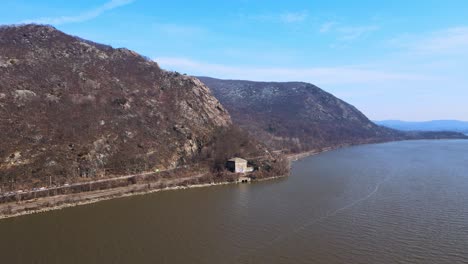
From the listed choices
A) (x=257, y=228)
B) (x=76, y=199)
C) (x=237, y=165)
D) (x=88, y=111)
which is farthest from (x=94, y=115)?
(x=257, y=228)

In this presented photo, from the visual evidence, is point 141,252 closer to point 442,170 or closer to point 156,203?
point 156,203

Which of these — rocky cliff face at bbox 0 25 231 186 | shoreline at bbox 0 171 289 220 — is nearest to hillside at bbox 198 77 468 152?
rocky cliff face at bbox 0 25 231 186

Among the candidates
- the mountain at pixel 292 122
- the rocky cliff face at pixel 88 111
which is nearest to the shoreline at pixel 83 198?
the rocky cliff face at pixel 88 111

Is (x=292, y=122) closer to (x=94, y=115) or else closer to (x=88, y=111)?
(x=94, y=115)

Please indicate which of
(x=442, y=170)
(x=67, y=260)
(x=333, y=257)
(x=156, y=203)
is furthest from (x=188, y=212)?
(x=442, y=170)

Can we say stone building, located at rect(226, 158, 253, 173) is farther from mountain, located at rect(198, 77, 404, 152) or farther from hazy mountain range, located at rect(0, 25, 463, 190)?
mountain, located at rect(198, 77, 404, 152)

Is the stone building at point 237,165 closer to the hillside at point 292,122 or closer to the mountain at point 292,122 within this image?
the mountain at point 292,122
